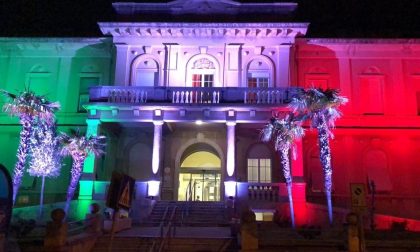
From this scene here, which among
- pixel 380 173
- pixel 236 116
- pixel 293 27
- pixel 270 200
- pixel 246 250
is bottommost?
pixel 246 250

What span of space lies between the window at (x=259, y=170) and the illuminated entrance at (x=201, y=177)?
1897mm

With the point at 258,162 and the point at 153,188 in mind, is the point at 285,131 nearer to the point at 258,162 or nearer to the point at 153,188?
the point at 258,162

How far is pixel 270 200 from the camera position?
23297mm


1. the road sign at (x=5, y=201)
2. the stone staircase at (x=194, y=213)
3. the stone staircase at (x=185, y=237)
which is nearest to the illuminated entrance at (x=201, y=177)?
the stone staircase at (x=194, y=213)

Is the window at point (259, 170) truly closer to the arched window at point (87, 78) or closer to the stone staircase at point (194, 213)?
the stone staircase at point (194, 213)

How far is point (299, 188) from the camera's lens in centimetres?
2403

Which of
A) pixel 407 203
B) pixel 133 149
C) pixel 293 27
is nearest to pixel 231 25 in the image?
pixel 293 27

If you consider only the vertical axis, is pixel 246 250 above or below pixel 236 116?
below

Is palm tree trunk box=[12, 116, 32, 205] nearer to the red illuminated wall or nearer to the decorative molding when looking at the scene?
the decorative molding

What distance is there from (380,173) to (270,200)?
7929 millimetres

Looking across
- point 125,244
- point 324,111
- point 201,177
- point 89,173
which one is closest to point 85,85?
point 89,173

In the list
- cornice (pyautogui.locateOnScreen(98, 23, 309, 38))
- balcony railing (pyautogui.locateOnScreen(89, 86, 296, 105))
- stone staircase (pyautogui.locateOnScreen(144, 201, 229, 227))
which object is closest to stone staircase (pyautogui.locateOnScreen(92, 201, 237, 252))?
stone staircase (pyautogui.locateOnScreen(144, 201, 229, 227))

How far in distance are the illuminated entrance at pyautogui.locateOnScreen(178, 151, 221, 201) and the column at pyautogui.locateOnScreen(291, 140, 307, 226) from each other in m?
5.31

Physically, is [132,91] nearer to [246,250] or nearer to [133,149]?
[133,149]
